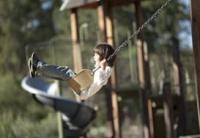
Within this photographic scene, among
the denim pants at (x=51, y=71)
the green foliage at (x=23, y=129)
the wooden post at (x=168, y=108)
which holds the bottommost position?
the green foliage at (x=23, y=129)

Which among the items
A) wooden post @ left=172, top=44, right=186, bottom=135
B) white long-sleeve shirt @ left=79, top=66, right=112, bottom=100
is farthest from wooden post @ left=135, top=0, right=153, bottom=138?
white long-sleeve shirt @ left=79, top=66, right=112, bottom=100

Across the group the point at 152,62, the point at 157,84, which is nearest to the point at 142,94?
the point at 157,84

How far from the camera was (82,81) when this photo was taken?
826cm

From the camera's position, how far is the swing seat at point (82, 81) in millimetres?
8188

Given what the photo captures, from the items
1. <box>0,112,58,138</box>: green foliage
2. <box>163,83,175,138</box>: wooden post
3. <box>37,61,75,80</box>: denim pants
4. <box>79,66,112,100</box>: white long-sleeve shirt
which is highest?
<box>37,61,75,80</box>: denim pants

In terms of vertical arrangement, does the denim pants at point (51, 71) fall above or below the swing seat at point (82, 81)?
above

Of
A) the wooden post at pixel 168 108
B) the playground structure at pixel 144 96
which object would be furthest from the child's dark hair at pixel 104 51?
the wooden post at pixel 168 108

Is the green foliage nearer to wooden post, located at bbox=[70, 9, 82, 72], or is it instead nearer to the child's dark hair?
wooden post, located at bbox=[70, 9, 82, 72]

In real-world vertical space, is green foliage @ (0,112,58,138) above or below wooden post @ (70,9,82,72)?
below

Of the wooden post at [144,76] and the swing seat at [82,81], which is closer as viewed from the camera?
the swing seat at [82,81]

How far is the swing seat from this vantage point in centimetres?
819

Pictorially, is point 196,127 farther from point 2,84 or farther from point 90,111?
point 2,84

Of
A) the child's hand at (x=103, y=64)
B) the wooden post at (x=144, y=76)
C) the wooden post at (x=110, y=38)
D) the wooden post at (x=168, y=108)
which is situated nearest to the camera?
the child's hand at (x=103, y=64)

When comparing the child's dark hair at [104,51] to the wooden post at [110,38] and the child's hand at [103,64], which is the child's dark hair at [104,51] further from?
the wooden post at [110,38]
